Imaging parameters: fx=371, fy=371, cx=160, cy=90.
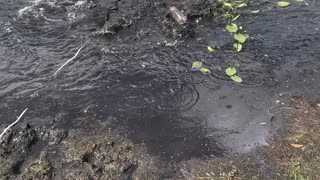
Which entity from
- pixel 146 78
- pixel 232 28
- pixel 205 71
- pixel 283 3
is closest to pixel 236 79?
pixel 205 71

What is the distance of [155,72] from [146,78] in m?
0.14

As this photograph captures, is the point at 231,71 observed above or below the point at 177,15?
below

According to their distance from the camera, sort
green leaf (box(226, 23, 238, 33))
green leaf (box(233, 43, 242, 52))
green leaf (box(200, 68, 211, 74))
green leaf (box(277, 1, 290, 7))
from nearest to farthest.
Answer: green leaf (box(200, 68, 211, 74)), green leaf (box(233, 43, 242, 52)), green leaf (box(226, 23, 238, 33)), green leaf (box(277, 1, 290, 7))

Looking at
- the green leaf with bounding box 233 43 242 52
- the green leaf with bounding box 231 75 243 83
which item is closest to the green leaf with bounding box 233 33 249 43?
the green leaf with bounding box 233 43 242 52

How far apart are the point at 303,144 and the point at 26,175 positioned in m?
2.35

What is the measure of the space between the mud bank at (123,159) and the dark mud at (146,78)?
17mm

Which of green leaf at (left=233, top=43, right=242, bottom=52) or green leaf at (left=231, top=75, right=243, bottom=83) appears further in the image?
green leaf at (left=233, top=43, right=242, bottom=52)

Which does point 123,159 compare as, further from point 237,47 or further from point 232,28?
point 232,28

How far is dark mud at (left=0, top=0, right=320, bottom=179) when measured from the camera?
3326mm

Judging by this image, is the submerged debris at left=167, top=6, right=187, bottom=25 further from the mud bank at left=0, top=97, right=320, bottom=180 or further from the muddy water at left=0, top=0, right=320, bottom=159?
the mud bank at left=0, top=97, right=320, bottom=180

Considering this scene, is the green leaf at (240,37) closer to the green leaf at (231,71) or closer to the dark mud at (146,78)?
the dark mud at (146,78)

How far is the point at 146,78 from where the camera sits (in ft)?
13.3

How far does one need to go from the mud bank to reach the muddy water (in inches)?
4.7

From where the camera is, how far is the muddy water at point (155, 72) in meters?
3.50
